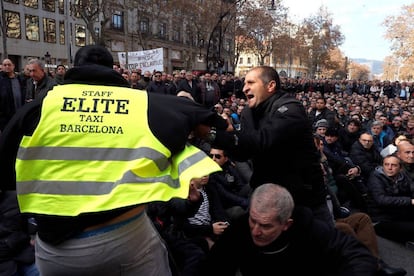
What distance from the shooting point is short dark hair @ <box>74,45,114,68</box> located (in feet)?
5.38

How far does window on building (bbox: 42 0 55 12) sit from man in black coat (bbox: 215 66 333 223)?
35277 millimetres

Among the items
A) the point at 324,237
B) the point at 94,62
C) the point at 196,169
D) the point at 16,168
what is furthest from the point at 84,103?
the point at 324,237

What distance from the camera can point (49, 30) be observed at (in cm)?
3422

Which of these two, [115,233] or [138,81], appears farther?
[138,81]

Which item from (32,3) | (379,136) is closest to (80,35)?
(32,3)

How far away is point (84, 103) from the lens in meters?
1.51

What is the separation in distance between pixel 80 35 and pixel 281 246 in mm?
37862

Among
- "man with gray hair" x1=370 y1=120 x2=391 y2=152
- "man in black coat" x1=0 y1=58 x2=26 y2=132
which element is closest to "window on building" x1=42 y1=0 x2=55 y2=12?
"man in black coat" x1=0 y1=58 x2=26 y2=132

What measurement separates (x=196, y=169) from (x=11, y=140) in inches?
27.2

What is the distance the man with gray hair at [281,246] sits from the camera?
86.2 inches

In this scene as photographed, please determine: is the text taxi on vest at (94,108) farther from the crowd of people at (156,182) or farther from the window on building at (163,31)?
the window on building at (163,31)

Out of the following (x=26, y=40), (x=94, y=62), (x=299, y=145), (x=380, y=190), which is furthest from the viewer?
(x=26, y=40)

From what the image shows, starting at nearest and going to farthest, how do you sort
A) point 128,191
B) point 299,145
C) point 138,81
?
point 128,191 < point 299,145 < point 138,81

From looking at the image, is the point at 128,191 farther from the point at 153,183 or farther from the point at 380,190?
the point at 380,190
